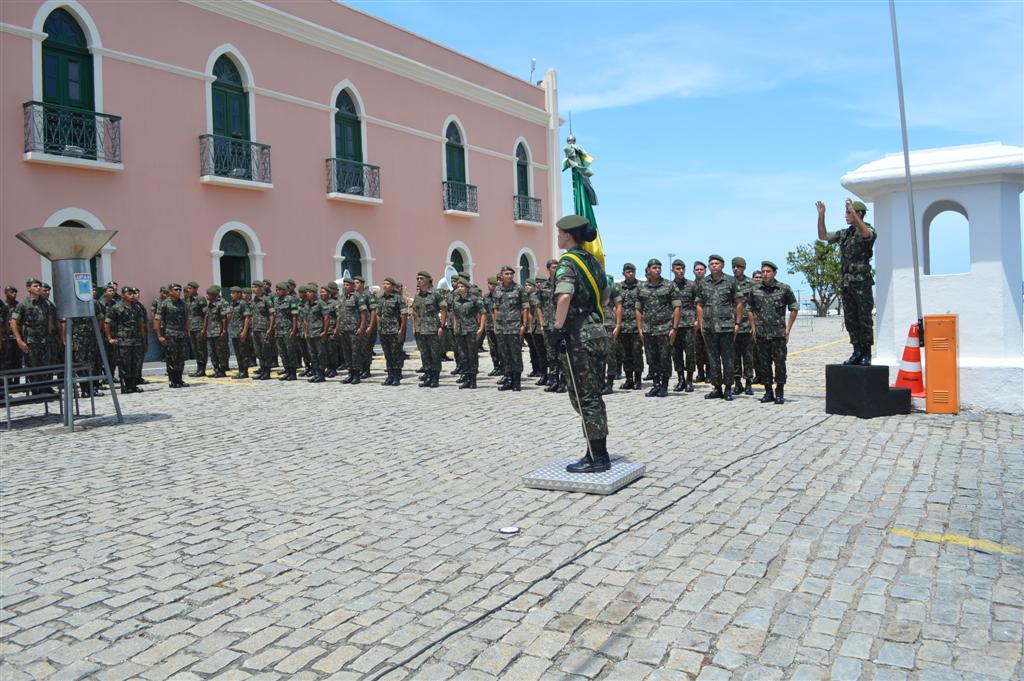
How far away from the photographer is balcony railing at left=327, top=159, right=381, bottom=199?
850 inches

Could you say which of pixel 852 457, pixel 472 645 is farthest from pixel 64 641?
pixel 852 457

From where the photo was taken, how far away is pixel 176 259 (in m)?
17.9

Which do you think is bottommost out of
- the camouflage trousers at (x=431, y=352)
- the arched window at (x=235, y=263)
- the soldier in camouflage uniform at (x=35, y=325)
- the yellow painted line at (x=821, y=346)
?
the yellow painted line at (x=821, y=346)

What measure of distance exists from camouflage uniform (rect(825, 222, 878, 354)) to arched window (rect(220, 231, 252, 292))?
1481 cm

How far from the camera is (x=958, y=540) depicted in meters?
4.34

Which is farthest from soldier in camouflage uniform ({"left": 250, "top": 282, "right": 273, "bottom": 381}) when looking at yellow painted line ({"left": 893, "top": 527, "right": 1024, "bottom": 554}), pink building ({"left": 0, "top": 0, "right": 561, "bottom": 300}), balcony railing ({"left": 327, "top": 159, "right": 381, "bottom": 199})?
yellow painted line ({"left": 893, "top": 527, "right": 1024, "bottom": 554})

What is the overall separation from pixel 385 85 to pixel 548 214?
9707 millimetres

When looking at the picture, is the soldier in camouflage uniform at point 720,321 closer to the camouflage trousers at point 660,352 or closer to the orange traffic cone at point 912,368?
the camouflage trousers at point 660,352

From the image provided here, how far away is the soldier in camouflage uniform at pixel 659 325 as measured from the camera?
37.0ft

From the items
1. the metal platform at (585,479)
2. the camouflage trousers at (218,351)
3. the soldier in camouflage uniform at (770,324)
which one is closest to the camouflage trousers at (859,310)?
the soldier in camouflage uniform at (770,324)

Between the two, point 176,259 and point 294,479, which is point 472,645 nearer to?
point 294,479

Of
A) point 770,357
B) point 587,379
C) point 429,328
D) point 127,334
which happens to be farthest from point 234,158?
point 587,379

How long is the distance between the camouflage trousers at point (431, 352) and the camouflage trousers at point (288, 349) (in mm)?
3281

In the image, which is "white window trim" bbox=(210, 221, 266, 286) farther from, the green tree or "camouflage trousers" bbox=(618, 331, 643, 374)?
the green tree
